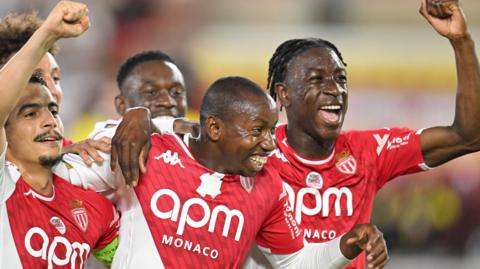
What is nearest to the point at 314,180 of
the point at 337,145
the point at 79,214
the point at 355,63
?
the point at 337,145

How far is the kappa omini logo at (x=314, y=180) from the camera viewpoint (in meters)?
4.86

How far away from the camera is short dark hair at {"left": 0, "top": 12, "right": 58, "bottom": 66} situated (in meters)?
4.66

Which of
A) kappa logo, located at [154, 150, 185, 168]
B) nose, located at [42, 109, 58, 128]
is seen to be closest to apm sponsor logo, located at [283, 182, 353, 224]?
kappa logo, located at [154, 150, 185, 168]

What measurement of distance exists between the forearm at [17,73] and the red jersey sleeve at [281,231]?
56.2 inches

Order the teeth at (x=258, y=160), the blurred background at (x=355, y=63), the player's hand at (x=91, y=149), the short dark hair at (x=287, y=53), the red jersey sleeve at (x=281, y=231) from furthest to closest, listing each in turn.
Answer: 1. the blurred background at (x=355, y=63)
2. the short dark hair at (x=287, y=53)
3. the red jersey sleeve at (x=281, y=231)
4. the teeth at (x=258, y=160)
5. the player's hand at (x=91, y=149)

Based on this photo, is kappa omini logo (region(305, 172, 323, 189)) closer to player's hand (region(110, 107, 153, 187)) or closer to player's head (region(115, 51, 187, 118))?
player's hand (region(110, 107, 153, 187))

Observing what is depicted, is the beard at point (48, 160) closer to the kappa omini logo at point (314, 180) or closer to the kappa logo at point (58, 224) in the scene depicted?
the kappa logo at point (58, 224)

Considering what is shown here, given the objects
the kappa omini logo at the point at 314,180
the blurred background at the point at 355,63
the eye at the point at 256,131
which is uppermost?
the eye at the point at 256,131

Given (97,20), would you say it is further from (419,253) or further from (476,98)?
(476,98)

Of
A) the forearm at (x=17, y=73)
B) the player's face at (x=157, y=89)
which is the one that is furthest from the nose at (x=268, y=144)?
the player's face at (x=157, y=89)

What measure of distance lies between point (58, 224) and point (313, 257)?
4.03 ft

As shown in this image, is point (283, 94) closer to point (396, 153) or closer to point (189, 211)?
point (396, 153)

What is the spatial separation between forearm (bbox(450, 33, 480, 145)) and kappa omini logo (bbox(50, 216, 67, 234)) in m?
1.98

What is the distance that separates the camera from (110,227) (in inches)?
174
